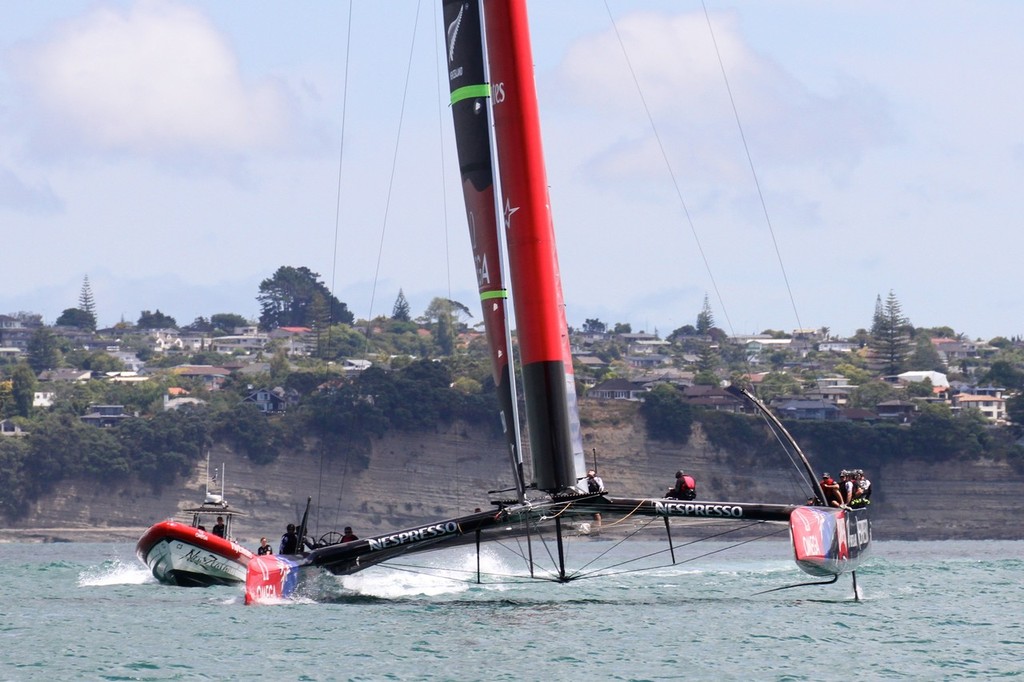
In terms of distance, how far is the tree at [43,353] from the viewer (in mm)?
140750

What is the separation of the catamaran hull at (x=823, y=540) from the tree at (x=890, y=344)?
112 metres

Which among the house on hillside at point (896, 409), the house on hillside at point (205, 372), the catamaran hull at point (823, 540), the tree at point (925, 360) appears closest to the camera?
the catamaran hull at point (823, 540)

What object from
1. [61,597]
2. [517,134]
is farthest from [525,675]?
[61,597]

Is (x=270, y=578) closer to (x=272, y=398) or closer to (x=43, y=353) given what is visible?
(x=272, y=398)

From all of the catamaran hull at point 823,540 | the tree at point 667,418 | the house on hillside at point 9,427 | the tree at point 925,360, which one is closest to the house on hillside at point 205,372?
the house on hillside at point 9,427

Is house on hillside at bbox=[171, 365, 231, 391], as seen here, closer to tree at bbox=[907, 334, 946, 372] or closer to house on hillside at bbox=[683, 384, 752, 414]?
house on hillside at bbox=[683, 384, 752, 414]

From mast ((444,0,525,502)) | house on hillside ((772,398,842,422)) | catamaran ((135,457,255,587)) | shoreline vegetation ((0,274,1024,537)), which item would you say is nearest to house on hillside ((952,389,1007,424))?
shoreline vegetation ((0,274,1024,537))

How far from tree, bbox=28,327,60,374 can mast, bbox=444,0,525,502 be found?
12223cm

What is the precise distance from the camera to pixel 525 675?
17297 mm

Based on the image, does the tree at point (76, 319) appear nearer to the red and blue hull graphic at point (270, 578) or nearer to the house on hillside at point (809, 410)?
the house on hillside at point (809, 410)

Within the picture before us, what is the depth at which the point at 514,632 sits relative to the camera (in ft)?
67.7

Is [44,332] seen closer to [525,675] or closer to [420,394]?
Answer: [420,394]

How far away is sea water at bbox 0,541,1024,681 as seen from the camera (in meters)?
17.8

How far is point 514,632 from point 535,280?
440cm
